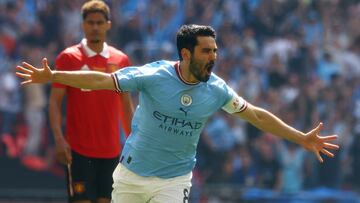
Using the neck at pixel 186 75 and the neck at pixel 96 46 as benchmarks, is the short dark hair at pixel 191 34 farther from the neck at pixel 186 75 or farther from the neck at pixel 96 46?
the neck at pixel 96 46

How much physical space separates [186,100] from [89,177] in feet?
7.36

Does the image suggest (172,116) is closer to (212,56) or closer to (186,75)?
(186,75)

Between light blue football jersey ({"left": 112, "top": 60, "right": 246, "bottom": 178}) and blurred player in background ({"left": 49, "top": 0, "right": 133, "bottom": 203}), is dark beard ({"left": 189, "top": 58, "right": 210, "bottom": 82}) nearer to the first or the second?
light blue football jersey ({"left": 112, "top": 60, "right": 246, "bottom": 178})

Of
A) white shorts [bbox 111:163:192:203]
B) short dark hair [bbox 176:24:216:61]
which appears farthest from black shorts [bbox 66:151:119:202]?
short dark hair [bbox 176:24:216:61]

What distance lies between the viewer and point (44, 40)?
18.3 meters

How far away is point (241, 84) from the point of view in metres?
19.6

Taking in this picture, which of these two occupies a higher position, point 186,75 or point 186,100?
point 186,75

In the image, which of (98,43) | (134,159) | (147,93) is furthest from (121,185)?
(98,43)

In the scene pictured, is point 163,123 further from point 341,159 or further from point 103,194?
point 341,159

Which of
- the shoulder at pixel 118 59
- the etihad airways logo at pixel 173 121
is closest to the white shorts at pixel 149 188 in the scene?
the etihad airways logo at pixel 173 121

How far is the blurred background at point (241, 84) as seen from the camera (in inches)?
701

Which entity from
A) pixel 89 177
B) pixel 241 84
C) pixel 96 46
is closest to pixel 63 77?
pixel 96 46

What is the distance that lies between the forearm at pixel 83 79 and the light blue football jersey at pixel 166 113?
0.08 meters

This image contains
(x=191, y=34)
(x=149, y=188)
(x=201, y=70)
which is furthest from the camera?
(x=149, y=188)
